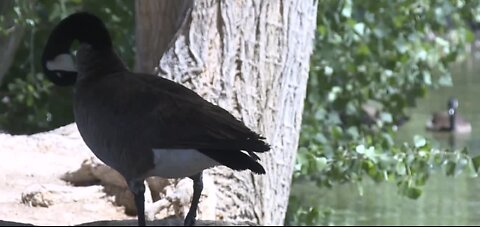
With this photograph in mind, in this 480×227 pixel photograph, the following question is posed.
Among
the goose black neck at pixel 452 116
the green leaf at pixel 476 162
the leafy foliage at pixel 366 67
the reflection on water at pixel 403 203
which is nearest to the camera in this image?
the green leaf at pixel 476 162

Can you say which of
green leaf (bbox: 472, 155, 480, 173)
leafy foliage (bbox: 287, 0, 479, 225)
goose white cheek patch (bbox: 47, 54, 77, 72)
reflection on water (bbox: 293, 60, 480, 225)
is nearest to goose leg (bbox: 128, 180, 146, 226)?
goose white cheek patch (bbox: 47, 54, 77, 72)

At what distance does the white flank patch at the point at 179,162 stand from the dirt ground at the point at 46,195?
93 centimetres

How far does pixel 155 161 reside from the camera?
3.28 metres

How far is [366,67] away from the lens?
8430mm

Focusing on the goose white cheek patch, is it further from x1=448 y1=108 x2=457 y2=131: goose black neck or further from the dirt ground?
x1=448 y1=108 x2=457 y2=131: goose black neck

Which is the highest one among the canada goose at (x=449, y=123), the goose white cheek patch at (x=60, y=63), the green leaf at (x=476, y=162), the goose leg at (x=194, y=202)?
the canada goose at (x=449, y=123)

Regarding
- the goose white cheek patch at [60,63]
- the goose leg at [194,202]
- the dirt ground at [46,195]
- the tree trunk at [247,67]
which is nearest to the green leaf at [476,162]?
the tree trunk at [247,67]

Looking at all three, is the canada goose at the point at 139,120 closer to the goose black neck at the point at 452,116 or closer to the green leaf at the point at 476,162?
the green leaf at the point at 476,162

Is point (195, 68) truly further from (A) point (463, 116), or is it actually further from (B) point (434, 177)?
(A) point (463, 116)

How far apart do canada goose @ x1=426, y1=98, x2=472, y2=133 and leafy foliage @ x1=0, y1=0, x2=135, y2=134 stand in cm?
872

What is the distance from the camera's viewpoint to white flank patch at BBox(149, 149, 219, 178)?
319cm

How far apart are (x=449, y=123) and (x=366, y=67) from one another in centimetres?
758

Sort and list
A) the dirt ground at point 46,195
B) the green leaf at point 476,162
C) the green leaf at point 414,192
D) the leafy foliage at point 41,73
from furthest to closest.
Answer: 1. the leafy foliage at point 41,73
2. the green leaf at point 414,192
3. the green leaf at point 476,162
4. the dirt ground at point 46,195

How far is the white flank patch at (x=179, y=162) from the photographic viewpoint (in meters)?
3.19
